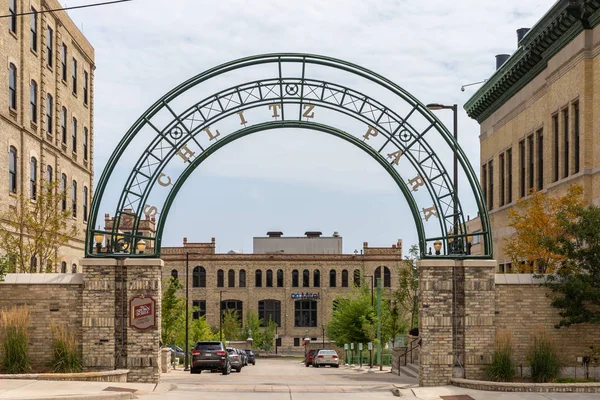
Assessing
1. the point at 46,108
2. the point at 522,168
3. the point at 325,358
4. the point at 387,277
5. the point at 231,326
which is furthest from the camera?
the point at 387,277

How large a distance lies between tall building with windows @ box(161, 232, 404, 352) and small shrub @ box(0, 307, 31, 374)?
234ft

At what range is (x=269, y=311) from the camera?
3804 inches

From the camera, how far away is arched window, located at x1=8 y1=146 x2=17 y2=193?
3644 cm

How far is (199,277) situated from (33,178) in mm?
56566

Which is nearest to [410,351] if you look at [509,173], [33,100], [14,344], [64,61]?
[509,173]

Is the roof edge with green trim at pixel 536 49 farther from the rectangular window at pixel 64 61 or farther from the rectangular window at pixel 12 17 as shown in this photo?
the rectangular window at pixel 64 61

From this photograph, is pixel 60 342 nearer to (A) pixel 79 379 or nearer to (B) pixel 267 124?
(A) pixel 79 379

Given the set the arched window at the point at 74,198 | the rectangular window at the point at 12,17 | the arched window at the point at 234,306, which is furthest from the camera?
the arched window at the point at 234,306

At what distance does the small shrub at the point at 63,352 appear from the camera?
79.6ft

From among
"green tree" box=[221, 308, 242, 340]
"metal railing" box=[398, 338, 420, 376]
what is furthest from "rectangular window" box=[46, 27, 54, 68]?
"green tree" box=[221, 308, 242, 340]

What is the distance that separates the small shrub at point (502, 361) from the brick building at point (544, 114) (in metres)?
10.0

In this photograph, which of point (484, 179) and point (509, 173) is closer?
point (509, 173)

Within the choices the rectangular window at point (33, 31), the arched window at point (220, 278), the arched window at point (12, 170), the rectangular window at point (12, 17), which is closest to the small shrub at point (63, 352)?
the arched window at point (12, 170)

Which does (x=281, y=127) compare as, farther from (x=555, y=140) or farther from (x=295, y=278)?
(x=295, y=278)
